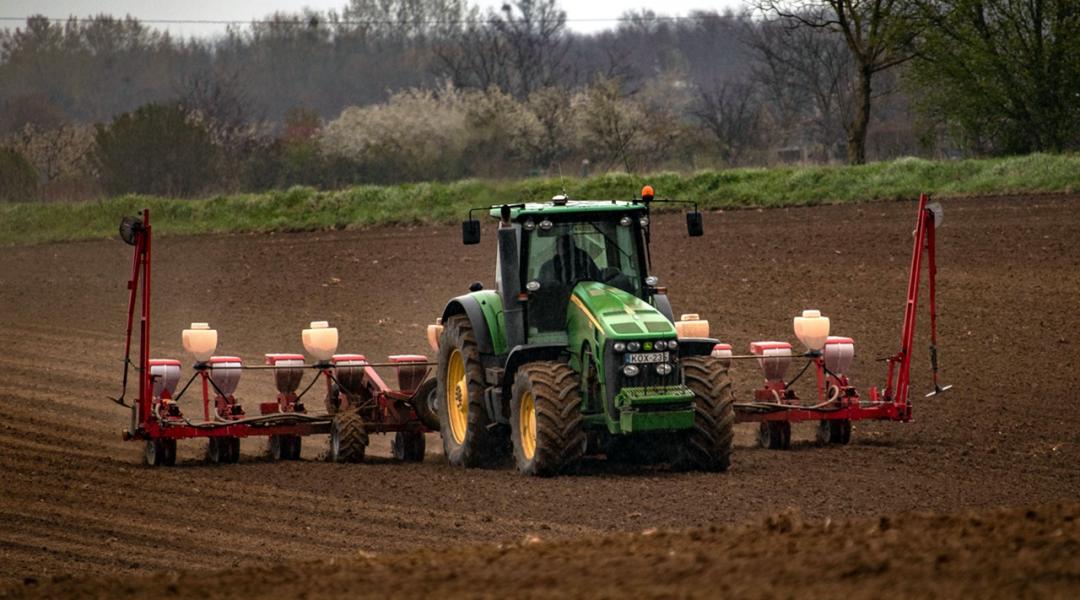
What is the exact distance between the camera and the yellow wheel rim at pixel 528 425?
12125 millimetres

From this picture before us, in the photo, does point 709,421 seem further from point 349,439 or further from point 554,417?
point 349,439

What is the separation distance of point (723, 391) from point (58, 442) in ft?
20.6

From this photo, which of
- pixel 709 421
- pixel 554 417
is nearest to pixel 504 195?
pixel 709 421

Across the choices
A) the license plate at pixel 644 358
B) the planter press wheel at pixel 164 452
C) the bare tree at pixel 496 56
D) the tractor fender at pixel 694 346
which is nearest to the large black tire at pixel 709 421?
the license plate at pixel 644 358

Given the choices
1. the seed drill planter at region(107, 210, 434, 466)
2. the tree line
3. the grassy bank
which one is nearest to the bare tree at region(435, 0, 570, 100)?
the tree line

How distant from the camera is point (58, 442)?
48.7ft

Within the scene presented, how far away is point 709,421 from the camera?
1188 centimetres

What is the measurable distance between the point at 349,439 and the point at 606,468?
2.32 m

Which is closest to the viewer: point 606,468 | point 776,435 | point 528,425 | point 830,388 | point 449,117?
point 528,425

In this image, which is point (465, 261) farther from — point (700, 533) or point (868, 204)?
point (700, 533)

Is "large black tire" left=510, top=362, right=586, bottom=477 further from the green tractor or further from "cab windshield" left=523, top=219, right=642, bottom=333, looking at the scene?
"cab windshield" left=523, top=219, right=642, bottom=333

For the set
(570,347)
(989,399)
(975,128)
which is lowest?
(989,399)

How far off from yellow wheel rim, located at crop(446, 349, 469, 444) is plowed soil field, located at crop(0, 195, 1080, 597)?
1.09ft

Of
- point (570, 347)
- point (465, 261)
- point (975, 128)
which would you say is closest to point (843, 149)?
point (975, 128)
